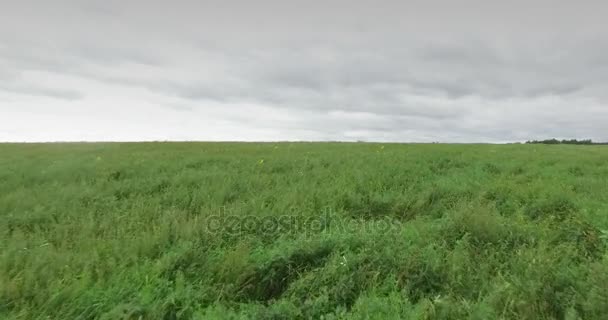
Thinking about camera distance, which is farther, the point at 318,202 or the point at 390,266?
the point at 318,202

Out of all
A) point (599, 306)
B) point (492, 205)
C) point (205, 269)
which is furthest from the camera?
point (492, 205)

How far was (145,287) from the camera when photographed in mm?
3025

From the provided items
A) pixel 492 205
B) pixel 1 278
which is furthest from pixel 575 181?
pixel 1 278

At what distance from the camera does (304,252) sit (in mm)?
3807

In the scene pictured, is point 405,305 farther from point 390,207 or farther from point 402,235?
point 390,207

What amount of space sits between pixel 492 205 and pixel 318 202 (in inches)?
124

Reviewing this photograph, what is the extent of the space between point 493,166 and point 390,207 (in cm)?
601

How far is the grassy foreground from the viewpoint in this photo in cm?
286

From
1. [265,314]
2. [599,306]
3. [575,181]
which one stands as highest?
[575,181]

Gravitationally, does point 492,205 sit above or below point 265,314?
above

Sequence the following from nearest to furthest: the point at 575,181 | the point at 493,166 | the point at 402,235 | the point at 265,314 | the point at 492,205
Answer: the point at 265,314
the point at 402,235
the point at 492,205
the point at 575,181
the point at 493,166

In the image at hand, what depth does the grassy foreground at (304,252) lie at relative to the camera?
286 cm

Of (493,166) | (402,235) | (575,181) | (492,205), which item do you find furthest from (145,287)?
(493,166)

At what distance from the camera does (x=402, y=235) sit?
14.0 ft
